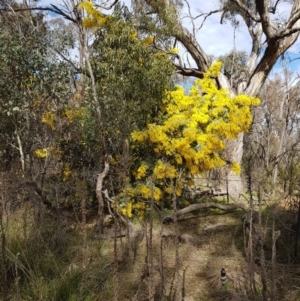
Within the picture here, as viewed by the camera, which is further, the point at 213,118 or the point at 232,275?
the point at 213,118

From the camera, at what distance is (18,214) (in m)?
Result: 5.24

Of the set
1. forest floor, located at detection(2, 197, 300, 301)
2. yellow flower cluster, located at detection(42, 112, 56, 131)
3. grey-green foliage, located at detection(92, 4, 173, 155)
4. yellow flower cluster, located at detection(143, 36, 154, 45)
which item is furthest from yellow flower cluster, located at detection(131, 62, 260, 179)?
yellow flower cluster, located at detection(42, 112, 56, 131)

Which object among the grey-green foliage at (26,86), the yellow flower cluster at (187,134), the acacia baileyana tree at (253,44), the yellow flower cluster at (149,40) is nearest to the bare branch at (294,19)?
the acacia baileyana tree at (253,44)

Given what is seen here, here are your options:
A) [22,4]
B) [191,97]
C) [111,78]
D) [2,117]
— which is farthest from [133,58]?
[22,4]

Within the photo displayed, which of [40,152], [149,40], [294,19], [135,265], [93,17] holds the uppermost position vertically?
[294,19]

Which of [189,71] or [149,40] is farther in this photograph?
Answer: [189,71]

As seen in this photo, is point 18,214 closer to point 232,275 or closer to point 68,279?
point 68,279

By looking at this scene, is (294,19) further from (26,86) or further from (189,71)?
(26,86)

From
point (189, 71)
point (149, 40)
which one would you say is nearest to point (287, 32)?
point (189, 71)

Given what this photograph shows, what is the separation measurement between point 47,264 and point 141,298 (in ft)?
3.38

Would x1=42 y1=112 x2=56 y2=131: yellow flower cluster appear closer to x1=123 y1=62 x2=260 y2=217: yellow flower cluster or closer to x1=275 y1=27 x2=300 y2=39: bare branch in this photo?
x1=123 y1=62 x2=260 y2=217: yellow flower cluster

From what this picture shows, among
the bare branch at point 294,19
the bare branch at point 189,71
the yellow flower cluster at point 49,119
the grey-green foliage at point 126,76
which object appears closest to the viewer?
the grey-green foliage at point 126,76

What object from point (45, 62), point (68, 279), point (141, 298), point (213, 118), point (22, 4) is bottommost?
point (141, 298)

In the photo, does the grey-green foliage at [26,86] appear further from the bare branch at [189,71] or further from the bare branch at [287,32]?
the bare branch at [287,32]
